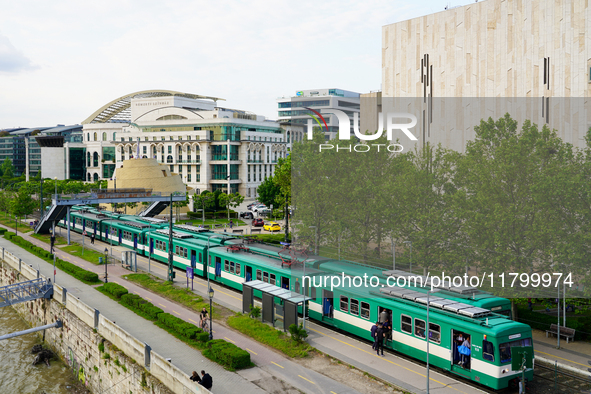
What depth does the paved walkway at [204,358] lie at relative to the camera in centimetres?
2219

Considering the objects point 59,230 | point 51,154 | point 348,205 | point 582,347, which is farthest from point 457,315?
point 51,154

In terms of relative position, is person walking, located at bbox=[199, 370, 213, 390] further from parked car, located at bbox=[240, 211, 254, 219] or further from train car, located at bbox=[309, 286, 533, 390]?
parked car, located at bbox=[240, 211, 254, 219]

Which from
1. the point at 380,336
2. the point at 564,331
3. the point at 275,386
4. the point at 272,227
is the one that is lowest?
the point at 275,386

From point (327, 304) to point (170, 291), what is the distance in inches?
562

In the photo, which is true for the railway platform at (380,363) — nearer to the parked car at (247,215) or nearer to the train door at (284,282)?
the train door at (284,282)

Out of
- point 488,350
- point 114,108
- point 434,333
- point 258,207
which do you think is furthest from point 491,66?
point 114,108

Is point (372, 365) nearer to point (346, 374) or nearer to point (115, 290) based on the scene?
point (346, 374)

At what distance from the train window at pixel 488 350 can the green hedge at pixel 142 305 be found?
62.6 ft

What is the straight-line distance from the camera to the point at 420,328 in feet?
77.1

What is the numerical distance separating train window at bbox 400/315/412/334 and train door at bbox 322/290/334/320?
554 cm

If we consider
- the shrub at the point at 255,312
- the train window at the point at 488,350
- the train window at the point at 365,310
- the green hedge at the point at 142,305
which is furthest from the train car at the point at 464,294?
the green hedge at the point at 142,305

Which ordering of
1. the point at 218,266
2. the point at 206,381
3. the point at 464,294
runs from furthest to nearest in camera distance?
the point at 218,266
the point at 464,294
the point at 206,381

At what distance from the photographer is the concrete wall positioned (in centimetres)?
2312

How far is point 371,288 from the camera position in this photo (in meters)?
27.6
